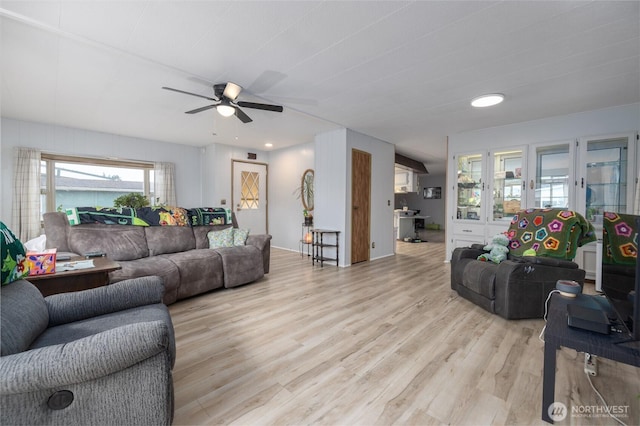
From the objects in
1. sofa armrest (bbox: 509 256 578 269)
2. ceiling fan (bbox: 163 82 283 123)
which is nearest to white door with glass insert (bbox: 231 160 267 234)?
ceiling fan (bbox: 163 82 283 123)

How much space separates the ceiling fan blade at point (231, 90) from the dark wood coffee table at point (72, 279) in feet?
6.28

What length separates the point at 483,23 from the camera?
2.00 m

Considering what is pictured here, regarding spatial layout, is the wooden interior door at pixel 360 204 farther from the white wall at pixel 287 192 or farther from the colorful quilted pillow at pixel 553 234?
the colorful quilted pillow at pixel 553 234

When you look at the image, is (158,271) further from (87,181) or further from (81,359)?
(87,181)

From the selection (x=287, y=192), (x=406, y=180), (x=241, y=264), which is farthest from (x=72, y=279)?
(x=406, y=180)

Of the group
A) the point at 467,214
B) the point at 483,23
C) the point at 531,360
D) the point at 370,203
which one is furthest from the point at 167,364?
the point at 467,214

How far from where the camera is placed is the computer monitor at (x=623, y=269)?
1.16 meters

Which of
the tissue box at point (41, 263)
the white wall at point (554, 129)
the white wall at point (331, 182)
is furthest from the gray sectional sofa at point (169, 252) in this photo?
the white wall at point (554, 129)

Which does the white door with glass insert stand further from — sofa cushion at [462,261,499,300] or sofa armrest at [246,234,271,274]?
sofa cushion at [462,261,499,300]

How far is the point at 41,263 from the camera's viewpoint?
1.83 meters

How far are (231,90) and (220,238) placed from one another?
6.37ft

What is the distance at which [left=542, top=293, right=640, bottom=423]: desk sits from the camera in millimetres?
1192

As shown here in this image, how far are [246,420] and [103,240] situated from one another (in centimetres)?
274

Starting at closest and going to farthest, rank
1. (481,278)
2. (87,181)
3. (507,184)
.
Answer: (481,278) < (507,184) < (87,181)
